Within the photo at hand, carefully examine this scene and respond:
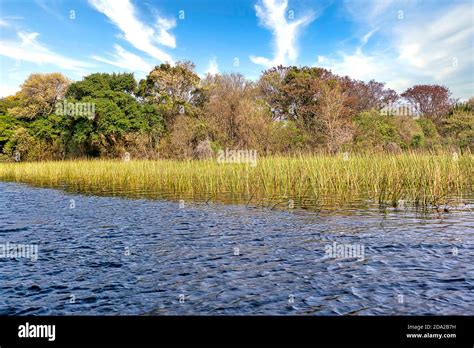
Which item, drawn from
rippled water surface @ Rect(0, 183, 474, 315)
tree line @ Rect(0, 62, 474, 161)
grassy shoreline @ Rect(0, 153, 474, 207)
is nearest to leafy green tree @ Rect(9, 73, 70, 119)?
tree line @ Rect(0, 62, 474, 161)

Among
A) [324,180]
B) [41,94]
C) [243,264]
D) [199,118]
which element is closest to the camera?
[243,264]

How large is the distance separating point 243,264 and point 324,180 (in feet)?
24.8

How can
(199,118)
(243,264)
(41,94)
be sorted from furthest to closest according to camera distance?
(41,94)
(199,118)
(243,264)

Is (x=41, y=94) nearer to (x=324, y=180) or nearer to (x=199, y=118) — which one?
(x=199, y=118)

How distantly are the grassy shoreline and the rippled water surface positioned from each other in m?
1.94

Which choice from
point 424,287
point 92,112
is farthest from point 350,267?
point 92,112

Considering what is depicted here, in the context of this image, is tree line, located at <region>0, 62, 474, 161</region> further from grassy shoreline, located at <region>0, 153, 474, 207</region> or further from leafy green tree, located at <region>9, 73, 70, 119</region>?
grassy shoreline, located at <region>0, 153, 474, 207</region>

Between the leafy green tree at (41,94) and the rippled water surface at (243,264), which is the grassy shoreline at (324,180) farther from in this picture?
the leafy green tree at (41,94)

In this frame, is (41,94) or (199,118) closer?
(199,118)

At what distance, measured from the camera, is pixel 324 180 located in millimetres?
12969

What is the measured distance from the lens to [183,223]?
881 cm

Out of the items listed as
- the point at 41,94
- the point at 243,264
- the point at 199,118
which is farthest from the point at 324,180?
the point at 41,94
